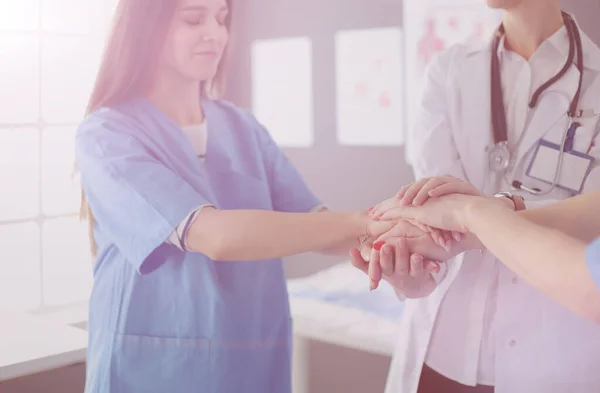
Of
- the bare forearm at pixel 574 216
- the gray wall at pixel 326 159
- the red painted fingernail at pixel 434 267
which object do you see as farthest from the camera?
the gray wall at pixel 326 159

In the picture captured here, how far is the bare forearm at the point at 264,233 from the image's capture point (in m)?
1.28

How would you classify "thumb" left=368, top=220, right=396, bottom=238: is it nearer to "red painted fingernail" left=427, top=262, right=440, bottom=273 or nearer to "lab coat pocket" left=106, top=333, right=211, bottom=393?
"red painted fingernail" left=427, top=262, right=440, bottom=273

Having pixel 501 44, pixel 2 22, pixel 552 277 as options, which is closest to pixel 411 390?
pixel 552 277

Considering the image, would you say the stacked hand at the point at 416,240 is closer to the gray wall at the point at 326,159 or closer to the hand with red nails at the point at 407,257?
the hand with red nails at the point at 407,257

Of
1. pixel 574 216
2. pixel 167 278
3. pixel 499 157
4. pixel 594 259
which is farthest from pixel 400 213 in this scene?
pixel 594 259

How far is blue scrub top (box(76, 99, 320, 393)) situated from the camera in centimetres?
132

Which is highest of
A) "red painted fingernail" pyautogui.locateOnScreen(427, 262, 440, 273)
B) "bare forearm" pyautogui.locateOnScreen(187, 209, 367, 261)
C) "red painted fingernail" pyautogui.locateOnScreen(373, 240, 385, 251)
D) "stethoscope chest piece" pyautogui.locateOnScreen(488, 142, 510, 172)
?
"stethoscope chest piece" pyautogui.locateOnScreen(488, 142, 510, 172)

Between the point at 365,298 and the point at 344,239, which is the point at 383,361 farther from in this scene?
the point at 344,239

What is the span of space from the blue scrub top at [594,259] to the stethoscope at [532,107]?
0.50m

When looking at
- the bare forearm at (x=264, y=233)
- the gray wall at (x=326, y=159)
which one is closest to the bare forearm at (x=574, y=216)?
the bare forearm at (x=264, y=233)

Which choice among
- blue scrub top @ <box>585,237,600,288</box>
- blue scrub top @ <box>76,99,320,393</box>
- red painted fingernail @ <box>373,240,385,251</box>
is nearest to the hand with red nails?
red painted fingernail @ <box>373,240,385,251</box>

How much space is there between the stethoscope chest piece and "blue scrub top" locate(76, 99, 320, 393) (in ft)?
1.47

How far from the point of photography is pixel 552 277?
0.84m

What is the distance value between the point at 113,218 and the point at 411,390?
0.60 meters
